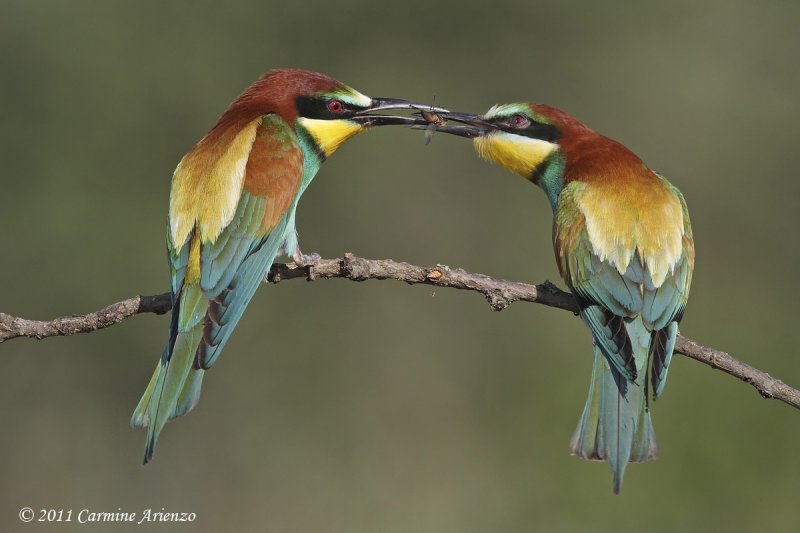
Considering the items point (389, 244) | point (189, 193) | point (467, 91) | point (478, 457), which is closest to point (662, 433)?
point (478, 457)

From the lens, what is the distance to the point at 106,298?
464 centimetres

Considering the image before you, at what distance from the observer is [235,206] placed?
8.75ft

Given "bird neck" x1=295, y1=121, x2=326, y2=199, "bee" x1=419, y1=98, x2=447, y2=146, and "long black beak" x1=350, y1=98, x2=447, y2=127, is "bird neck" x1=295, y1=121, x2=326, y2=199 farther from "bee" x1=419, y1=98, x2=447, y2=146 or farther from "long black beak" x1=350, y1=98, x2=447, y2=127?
"bee" x1=419, y1=98, x2=447, y2=146

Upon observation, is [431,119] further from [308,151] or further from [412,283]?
[412,283]

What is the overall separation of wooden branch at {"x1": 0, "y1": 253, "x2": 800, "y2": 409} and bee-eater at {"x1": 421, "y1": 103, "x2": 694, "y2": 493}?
0.41ft

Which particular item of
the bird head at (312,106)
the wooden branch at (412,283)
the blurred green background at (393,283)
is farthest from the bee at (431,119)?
the blurred green background at (393,283)

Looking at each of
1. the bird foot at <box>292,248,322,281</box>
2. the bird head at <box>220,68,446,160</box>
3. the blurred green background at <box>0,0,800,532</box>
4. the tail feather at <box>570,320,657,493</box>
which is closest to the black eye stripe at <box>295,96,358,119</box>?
the bird head at <box>220,68,446,160</box>

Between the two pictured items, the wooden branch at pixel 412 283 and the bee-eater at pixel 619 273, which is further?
the bee-eater at pixel 619 273

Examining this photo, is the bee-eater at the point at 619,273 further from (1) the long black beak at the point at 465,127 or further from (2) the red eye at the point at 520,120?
(1) the long black beak at the point at 465,127

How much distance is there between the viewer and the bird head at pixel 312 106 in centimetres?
296

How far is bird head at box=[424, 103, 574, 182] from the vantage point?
9.96 feet

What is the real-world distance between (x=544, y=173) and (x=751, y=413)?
1.41 m

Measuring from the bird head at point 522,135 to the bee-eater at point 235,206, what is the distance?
318 millimetres

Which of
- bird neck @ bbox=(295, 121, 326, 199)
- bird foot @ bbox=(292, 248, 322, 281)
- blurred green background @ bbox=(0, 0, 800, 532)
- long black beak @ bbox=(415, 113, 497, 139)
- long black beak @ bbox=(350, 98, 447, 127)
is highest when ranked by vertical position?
long black beak @ bbox=(350, 98, 447, 127)
